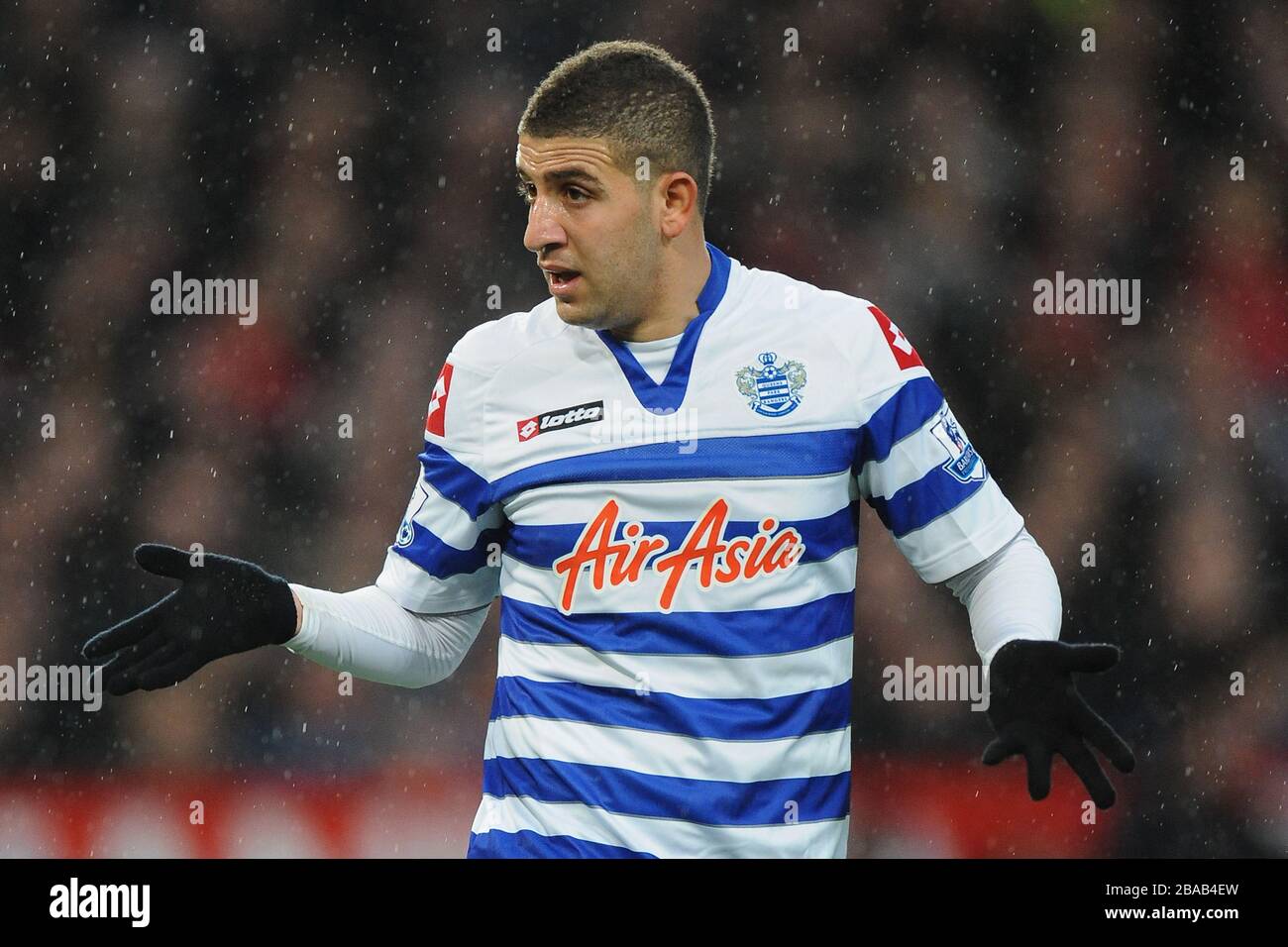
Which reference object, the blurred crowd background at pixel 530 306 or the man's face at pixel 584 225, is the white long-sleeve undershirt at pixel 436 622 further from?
the blurred crowd background at pixel 530 306

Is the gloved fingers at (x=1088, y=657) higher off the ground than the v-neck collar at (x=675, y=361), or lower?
lower

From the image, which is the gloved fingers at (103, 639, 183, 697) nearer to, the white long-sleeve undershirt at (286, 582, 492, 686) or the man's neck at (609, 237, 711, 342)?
the white long-sleeve undershirt at (286, 582, 492, 686)

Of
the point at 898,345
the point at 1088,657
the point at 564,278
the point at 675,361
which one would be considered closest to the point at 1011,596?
the point at 1088,657

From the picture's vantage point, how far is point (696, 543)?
2.27 m

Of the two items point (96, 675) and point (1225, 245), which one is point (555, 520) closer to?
point (96, 675)

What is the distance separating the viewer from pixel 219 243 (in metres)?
4.66

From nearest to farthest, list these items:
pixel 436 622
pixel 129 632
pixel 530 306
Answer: pixel 129 632 → pixel 436 622 → pixel 530 306

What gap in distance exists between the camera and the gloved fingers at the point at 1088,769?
6.73 feet

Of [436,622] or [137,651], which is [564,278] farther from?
[137,651]

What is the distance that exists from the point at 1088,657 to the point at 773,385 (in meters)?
0.58

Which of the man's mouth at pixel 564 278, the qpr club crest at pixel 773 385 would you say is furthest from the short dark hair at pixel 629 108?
the qpr club crest at pixel 773 385

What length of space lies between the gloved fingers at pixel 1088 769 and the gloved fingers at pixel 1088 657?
0.30ft

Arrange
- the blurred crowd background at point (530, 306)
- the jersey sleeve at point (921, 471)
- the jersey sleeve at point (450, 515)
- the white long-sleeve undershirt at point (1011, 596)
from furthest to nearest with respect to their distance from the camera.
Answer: the blurred crowd background at point (530, 306) < the jersey sleeve at point (450, 515) < the jersey sleeve at point (921, 471) < the white long-sleeve undershirt at point (1011, 596)

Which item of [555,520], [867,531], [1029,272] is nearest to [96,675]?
[867,531]
